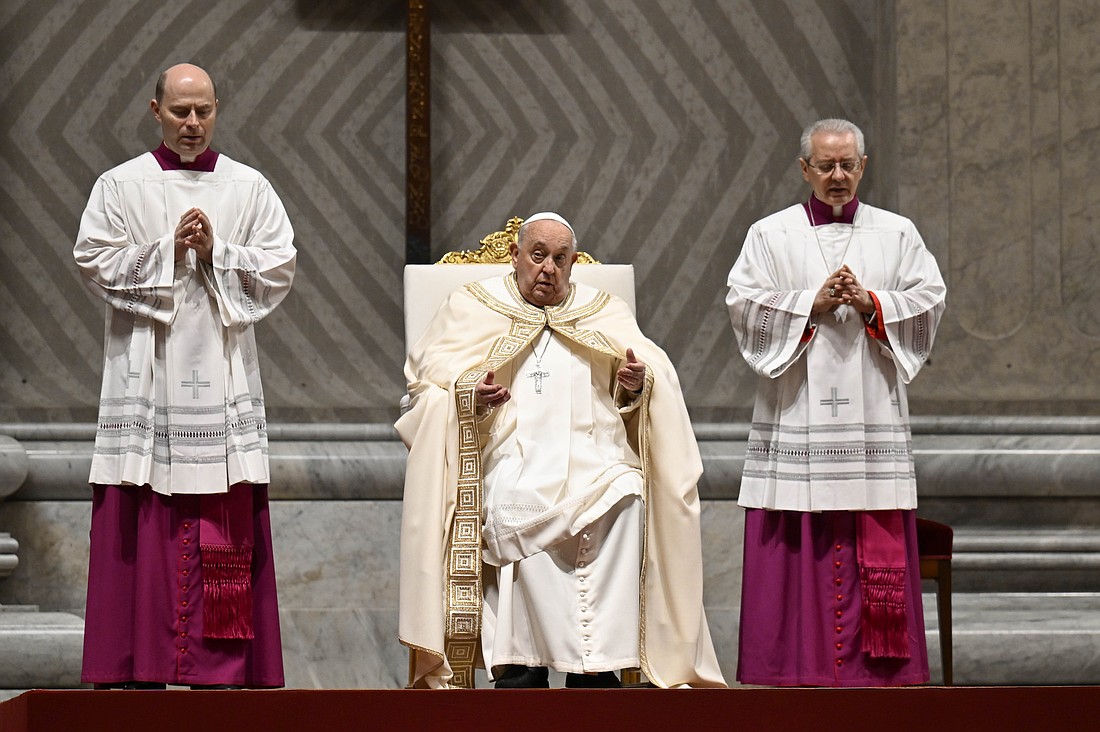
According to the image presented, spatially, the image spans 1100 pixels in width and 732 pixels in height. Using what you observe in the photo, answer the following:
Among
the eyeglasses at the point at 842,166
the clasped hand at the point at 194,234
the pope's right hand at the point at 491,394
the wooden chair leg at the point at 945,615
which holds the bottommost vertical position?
the wooden chair leg at the point at 945,615

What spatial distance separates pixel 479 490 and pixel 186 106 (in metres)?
1.55

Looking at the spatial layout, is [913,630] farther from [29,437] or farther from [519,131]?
[29,437]

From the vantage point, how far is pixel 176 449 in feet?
18.0

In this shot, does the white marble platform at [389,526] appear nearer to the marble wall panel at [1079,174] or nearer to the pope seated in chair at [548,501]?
the marble wall panel at [1079,174]

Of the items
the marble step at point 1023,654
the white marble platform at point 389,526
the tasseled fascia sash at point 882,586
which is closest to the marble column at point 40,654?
the white marble platform at point 389,526

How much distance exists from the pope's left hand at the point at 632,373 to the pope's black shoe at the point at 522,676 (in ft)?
3.10

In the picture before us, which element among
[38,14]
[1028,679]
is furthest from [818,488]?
[38,14]

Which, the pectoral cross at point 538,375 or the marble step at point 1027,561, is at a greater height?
the pectoral cross at point 538,375

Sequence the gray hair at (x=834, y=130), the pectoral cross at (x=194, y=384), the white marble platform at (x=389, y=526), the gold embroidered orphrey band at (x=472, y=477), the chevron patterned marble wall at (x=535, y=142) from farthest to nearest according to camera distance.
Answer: the chevron patterned marble wall at (x=535, y=142) → the white marble platform at (x=389, y=526) → the gray hair at (x=834, y=130) → the pectoral cross at (x=194, y=384) → the gold embroidered orphrey band at (x=472, y=477)

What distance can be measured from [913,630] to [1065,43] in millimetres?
3178

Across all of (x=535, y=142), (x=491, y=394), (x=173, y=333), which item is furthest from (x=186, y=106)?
(x=535, y=142)

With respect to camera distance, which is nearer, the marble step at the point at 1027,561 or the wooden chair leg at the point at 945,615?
Result: the wooden chair leg at the point at 945,615

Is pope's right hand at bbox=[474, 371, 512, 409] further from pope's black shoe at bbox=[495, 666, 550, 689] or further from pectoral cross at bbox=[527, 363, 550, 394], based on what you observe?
pope's black shoe at bbox=[495, 666, 550, 689]

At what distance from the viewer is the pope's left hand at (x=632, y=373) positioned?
18.2ft
